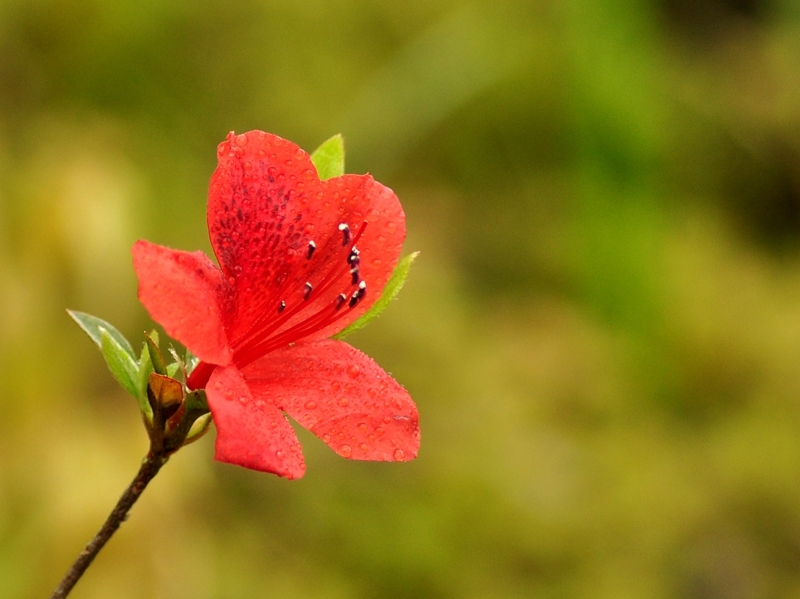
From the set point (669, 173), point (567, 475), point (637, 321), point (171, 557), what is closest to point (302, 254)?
point (171, 557)

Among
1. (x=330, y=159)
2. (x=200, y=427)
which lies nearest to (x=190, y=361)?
(x=200, y=427)

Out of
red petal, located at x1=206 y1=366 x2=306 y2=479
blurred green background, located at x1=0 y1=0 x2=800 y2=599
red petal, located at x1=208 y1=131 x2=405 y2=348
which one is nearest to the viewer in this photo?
red petal, located at x1=206 y1=366 x2=306 y2=479

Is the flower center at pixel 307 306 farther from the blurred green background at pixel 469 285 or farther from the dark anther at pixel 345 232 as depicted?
the blurred green background at pixel 469 285

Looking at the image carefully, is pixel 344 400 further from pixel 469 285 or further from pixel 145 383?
pixel 469 285

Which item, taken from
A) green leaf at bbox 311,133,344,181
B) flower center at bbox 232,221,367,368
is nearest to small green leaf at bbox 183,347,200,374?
flower center at bbox 232,221,367,368

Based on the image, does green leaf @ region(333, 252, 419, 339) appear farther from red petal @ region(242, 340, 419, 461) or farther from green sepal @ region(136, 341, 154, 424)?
green sepal @ region(136, 341, 154, 424)

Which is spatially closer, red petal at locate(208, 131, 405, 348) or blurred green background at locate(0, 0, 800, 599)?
red petal at locate(208, 131, 405, 348)

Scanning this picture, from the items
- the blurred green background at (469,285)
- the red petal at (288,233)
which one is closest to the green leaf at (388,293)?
the red petal at (288,233)
